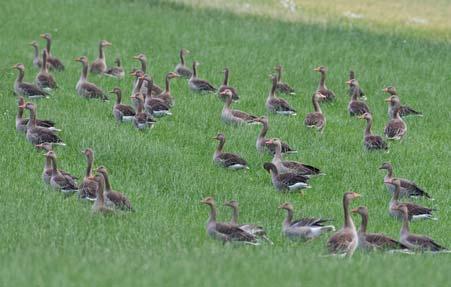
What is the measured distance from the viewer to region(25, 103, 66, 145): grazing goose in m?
20.7

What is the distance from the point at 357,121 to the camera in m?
25.2

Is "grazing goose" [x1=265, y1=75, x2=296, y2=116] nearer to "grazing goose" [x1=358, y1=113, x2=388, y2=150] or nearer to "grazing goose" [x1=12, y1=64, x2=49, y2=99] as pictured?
"grazing goose" [x1=358, y1=113, x2=388, y2=150]

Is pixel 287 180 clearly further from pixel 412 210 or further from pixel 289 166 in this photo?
pixel 412 210

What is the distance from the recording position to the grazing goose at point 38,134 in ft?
67.8

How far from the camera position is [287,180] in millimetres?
18906

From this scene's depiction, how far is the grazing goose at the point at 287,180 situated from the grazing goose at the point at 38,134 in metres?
4.11

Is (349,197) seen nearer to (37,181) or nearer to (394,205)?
(394,205)

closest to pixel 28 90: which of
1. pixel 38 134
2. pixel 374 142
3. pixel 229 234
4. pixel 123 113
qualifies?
pixel 123 113

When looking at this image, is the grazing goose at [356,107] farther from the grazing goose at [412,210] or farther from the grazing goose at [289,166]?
the grazing goose at [412,210]

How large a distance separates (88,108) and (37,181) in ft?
19.9

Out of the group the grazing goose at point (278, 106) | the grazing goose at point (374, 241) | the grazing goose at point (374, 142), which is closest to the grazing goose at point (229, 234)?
the grazing goose at point (374, 241)

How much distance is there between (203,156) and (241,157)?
112 centimetres

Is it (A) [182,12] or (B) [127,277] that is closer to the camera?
(B) [127,277]

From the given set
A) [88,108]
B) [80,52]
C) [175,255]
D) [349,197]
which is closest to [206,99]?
[88,108]
